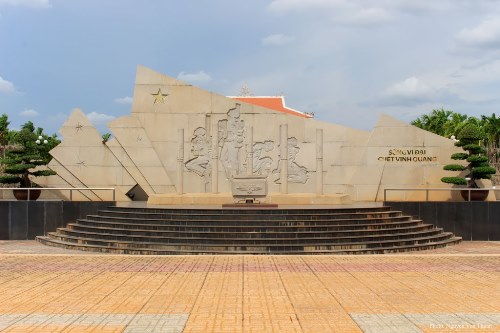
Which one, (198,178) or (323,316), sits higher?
(198,178)

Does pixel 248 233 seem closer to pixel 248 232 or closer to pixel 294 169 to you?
pixel 248 232

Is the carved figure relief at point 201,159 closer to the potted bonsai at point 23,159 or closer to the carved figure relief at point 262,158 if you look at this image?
the carved figure relief at point 262,158

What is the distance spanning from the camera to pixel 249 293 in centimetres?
1002

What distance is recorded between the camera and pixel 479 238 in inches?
822

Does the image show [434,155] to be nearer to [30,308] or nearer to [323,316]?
[323,316]

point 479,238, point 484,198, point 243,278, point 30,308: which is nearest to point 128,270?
point 243,278

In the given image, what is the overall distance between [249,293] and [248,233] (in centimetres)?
610

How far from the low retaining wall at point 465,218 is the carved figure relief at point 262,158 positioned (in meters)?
7.54

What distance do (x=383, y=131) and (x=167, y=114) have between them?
10.7 m

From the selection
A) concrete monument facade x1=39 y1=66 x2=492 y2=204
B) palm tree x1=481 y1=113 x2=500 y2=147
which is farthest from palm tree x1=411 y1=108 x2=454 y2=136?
concrete monument facade x1=39 y1=66 x2=492 y2=204

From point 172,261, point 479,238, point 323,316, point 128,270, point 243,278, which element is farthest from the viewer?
point 479,238

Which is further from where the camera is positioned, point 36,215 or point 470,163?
point 470,163

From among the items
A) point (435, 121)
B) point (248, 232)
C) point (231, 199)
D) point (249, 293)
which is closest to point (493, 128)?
point (435, 121)

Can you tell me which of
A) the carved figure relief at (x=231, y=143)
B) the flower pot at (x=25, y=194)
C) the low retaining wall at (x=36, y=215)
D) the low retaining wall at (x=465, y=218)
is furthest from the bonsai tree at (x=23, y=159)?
the low retaining wall at (x=465, y=218)
